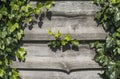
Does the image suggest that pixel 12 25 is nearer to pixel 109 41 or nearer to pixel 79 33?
pixel 79 33

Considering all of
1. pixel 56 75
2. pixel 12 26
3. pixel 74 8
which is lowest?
pixel 56 75

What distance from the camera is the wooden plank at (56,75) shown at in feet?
8.91

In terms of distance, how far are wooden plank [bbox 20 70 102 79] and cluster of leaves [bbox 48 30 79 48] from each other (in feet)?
0.81

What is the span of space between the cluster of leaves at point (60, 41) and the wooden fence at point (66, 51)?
34mm

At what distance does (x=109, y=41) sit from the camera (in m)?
2.57

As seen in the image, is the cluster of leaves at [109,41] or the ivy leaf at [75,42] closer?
→ the cluster of leaves at [109,41]

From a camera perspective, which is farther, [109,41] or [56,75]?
[56,75]

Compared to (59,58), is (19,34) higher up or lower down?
higher up

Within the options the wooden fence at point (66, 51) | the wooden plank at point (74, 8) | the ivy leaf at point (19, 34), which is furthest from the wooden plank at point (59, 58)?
the wooden plank at point (74, 8)

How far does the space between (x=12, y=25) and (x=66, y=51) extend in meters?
0.50

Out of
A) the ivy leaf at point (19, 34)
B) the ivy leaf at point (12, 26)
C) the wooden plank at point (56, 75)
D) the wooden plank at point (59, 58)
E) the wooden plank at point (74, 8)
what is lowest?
the wooden plank at point (56, 75)

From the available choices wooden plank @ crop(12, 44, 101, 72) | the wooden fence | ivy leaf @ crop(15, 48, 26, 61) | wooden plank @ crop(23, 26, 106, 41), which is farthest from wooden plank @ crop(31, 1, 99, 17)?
ivy leaf @ crop(15, 48, 26, 61)

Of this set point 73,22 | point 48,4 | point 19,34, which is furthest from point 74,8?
point 19,34

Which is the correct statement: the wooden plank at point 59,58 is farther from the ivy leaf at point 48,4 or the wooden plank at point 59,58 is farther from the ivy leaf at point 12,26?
the ivy leaf at point 48,4
